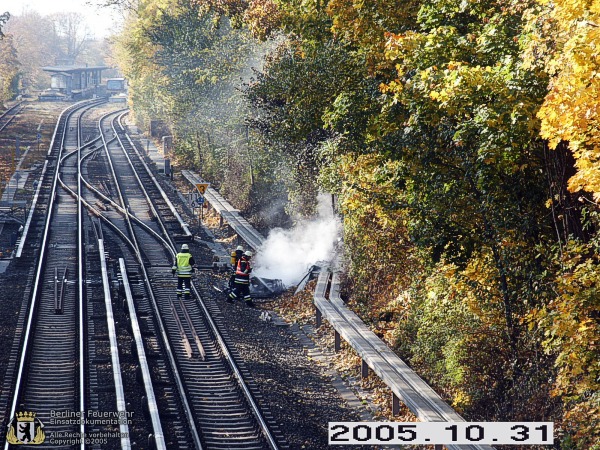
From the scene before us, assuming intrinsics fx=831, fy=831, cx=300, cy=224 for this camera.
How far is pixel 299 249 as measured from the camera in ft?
79.7

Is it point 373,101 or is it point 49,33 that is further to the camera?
point 49,33

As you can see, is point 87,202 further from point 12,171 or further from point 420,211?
point 420,211

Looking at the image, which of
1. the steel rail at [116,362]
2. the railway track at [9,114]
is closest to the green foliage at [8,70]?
the railway track at [9,114]

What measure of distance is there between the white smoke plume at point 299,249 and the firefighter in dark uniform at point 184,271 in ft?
10.6

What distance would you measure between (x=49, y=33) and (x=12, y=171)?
442ft

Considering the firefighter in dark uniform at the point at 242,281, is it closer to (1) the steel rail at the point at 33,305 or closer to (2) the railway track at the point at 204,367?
(2) the railway track at the point at 204,367

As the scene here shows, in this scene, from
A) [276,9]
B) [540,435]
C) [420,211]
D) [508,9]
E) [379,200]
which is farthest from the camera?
[276,9]

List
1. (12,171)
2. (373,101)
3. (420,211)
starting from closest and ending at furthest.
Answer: (420,211), (373,101), (12,171)

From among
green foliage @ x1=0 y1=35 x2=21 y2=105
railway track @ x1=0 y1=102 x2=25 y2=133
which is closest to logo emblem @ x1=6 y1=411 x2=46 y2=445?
railway track @ x1=0 y1=102 x2=25 y2=133

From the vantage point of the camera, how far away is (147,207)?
32.5 meters

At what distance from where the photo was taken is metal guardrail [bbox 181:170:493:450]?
40.0 ft

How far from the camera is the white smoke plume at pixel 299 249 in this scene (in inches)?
901

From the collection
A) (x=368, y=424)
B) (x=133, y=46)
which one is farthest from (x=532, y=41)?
(x=133, y=46)

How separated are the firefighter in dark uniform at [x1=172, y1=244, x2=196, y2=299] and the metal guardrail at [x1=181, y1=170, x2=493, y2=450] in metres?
3.13
